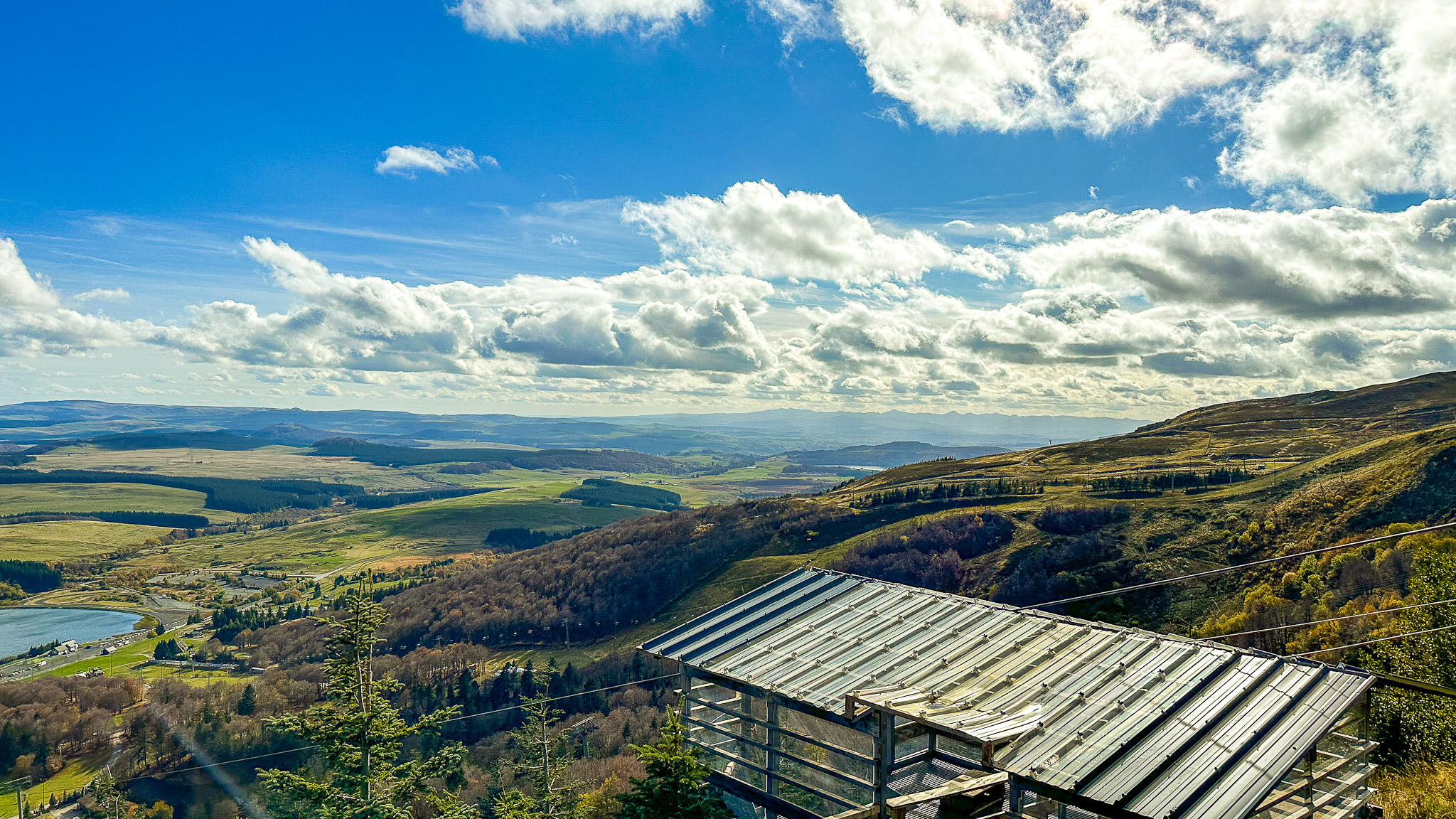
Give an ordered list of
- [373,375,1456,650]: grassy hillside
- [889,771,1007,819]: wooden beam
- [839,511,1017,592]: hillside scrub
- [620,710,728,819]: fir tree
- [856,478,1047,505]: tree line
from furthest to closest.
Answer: [856,478,1047,505]: tree line → [839,511,1017,592]: hillside scrub → [373,375,1456,650]: grassy hillside → [620,710,728,819]: fir tree → [889,771,1007,819]: wooden beam

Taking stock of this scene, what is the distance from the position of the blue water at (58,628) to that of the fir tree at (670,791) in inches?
8616

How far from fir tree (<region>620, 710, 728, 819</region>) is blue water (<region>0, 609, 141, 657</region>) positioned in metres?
219

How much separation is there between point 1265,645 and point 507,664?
395ft

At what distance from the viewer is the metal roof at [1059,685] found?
13789 millimetres

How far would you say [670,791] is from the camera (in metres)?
15.7

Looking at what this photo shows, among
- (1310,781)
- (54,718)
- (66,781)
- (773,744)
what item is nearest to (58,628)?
(54,718)

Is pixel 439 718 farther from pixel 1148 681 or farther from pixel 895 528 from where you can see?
pixel 895 528

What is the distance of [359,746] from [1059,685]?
19.6m

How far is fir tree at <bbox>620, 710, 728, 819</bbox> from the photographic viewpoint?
1555cm

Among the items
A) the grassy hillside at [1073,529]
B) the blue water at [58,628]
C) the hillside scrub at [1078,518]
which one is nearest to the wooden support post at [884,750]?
the grassy hillside at [1073,529]

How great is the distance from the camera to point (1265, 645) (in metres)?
45.6

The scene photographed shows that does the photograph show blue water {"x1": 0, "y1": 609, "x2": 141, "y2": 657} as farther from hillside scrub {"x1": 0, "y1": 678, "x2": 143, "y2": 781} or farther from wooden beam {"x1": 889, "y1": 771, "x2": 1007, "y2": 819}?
wooden beam {"x1": 889, "y1": 771, "x2": 1007, "y2": 819}

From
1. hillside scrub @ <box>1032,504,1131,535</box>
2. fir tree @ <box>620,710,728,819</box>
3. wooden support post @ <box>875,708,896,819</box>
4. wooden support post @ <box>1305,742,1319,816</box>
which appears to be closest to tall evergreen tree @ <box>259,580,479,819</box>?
fir tree @ <box>620,710,728,819</box>

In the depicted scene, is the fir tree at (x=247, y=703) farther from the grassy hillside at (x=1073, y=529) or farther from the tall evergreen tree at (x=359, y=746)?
the tall evergreen tree at (x=359, y=746)
